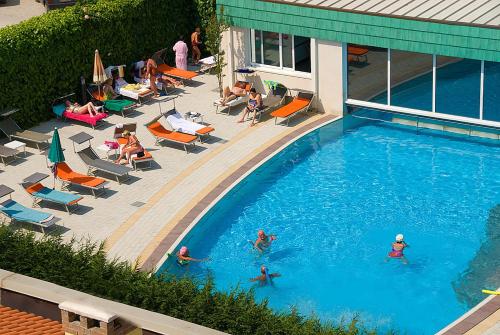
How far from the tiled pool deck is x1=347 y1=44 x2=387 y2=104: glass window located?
1272 millimetres

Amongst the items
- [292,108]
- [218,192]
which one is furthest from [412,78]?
[218,192]

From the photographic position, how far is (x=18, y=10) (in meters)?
41.2

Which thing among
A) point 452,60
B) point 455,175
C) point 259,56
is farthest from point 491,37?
point 259,56

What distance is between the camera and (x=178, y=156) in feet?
98.9

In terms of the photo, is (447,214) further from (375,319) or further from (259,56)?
(259,56)

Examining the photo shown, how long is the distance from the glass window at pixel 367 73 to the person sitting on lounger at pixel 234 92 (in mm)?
3522

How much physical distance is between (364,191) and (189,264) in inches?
234

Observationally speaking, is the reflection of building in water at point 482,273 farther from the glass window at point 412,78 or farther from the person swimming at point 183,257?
the glass window at point 412,78

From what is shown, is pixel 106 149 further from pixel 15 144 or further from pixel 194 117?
pixel 194 117

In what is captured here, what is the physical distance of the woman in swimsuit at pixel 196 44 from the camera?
36734 millimetres

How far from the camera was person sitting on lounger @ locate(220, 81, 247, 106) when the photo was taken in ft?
109

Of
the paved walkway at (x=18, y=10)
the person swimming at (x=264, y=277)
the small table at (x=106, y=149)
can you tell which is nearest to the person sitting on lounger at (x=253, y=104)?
the small table at (x=106, y=149)

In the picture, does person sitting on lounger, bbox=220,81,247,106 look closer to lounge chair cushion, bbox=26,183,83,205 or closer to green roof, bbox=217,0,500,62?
green roof, bbox=217,0,500,62

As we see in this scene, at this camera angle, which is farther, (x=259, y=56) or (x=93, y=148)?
(x=259, y=56)
